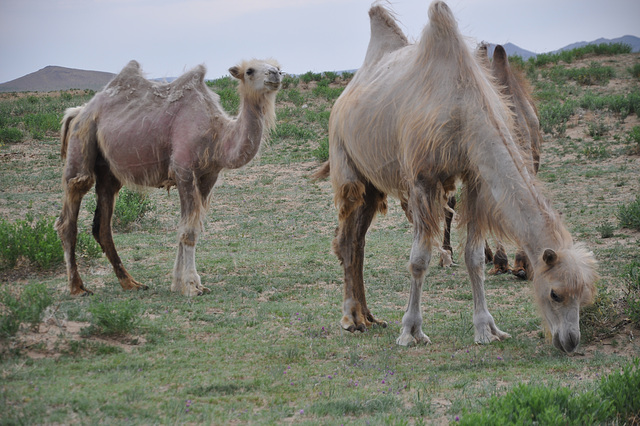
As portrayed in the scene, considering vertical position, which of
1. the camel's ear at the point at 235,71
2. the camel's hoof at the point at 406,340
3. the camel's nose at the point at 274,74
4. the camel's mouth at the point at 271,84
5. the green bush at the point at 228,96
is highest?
the green bush at the point at 228,96

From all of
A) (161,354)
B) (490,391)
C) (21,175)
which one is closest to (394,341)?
(490,391)

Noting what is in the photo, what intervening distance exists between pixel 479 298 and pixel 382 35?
328 cm

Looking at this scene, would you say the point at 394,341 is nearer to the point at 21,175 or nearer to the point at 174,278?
the point at 174,278

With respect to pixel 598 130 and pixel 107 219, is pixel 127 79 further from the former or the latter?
pixel 598 130

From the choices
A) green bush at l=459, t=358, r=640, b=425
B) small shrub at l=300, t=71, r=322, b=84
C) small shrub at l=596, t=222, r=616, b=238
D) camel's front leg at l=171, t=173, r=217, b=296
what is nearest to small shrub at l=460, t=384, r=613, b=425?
green bush at l=459, t=358, r=640, b=425

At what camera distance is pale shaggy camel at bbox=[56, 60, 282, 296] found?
795 cm

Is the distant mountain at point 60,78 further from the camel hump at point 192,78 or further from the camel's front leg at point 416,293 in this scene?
the camel's front leg at point 416,293

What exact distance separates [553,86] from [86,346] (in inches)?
738

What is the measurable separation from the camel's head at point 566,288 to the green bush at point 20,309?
13.6ft

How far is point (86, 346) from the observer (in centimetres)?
528

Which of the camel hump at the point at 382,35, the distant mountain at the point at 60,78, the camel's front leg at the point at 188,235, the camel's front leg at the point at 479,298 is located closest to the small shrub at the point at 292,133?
the distant mountain at the point at 60,78

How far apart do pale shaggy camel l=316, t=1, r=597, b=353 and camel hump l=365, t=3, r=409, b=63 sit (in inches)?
11.1

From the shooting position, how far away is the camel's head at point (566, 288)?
477 cm

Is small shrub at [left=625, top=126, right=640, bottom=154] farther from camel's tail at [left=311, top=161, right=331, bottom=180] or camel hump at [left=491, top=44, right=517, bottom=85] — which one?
camel's tail at [left=311, top=161, right=331, bottom=180]
